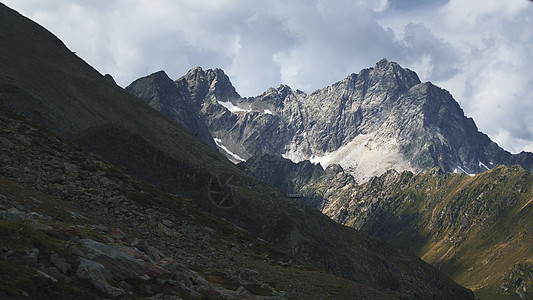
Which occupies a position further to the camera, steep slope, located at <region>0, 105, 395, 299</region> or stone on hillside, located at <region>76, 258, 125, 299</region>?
stone on hillside, located at <region>76, 258, 125, 299</region>

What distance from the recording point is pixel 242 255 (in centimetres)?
5738

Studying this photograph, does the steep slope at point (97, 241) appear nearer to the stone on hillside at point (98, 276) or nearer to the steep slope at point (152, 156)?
the stone on hillside at point (98, 276)

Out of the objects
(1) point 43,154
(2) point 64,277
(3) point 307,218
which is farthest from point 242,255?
(3) point 307,218

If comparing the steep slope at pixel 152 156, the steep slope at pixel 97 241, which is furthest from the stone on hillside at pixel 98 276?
the steep slope at pixel 152 156

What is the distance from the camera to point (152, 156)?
4847 inches

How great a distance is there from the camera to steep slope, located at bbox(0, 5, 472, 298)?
117 m

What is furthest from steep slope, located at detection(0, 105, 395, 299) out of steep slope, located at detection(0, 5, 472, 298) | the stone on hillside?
steep slope, located at detection(0, 5, 472, 298)

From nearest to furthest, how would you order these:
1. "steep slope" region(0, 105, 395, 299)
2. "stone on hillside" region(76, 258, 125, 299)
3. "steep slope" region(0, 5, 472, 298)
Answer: "steep slope" region(0, 105, 395, 299) < "stone on hillside" region(76, 258, 125, 299) < "steep slope" region(0, 5, 472, 298)

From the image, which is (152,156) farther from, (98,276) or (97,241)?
(98,276)

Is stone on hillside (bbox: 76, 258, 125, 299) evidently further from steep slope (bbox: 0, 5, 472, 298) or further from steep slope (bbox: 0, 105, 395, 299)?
steep slope (bbox: 0, 5, 472, 298)

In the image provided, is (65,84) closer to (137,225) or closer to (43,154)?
(43,154)

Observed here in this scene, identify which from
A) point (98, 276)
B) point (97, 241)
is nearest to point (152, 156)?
point (97, 241)

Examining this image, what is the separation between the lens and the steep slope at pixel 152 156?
117 m

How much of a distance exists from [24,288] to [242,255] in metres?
43.0
